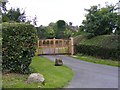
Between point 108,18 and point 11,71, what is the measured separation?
1143 centimetres

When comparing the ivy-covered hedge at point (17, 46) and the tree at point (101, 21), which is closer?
the ivy-covered hedge at point (17, 46)

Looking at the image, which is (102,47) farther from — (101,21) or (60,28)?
(60,28)

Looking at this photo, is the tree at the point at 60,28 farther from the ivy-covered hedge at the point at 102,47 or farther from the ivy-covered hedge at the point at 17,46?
the ivy-covered hedge at the point at 17,46

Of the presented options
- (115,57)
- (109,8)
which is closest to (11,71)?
(115,57)

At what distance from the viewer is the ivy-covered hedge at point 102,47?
671 inches

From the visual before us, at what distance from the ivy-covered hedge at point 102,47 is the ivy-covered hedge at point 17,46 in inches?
312

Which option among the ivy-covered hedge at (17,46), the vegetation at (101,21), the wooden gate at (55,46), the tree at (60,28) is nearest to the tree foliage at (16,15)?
the wooden gate at (55,46)

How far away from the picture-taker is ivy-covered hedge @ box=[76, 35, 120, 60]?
55.9 feet

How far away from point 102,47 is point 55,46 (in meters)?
5.15

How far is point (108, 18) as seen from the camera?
19.7 meters

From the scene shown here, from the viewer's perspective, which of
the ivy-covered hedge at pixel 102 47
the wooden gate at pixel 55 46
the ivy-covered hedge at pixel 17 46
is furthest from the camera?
the wooden gate at pixel 55 46

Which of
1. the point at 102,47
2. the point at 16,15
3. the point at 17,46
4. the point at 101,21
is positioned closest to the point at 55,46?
the point at 16,15

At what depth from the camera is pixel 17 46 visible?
10086 mm

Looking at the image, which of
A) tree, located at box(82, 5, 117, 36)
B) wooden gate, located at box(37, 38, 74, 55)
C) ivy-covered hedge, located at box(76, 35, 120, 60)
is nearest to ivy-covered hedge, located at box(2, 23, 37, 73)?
ivy-covered hedge, located at box(76, 35, 120, 60)
